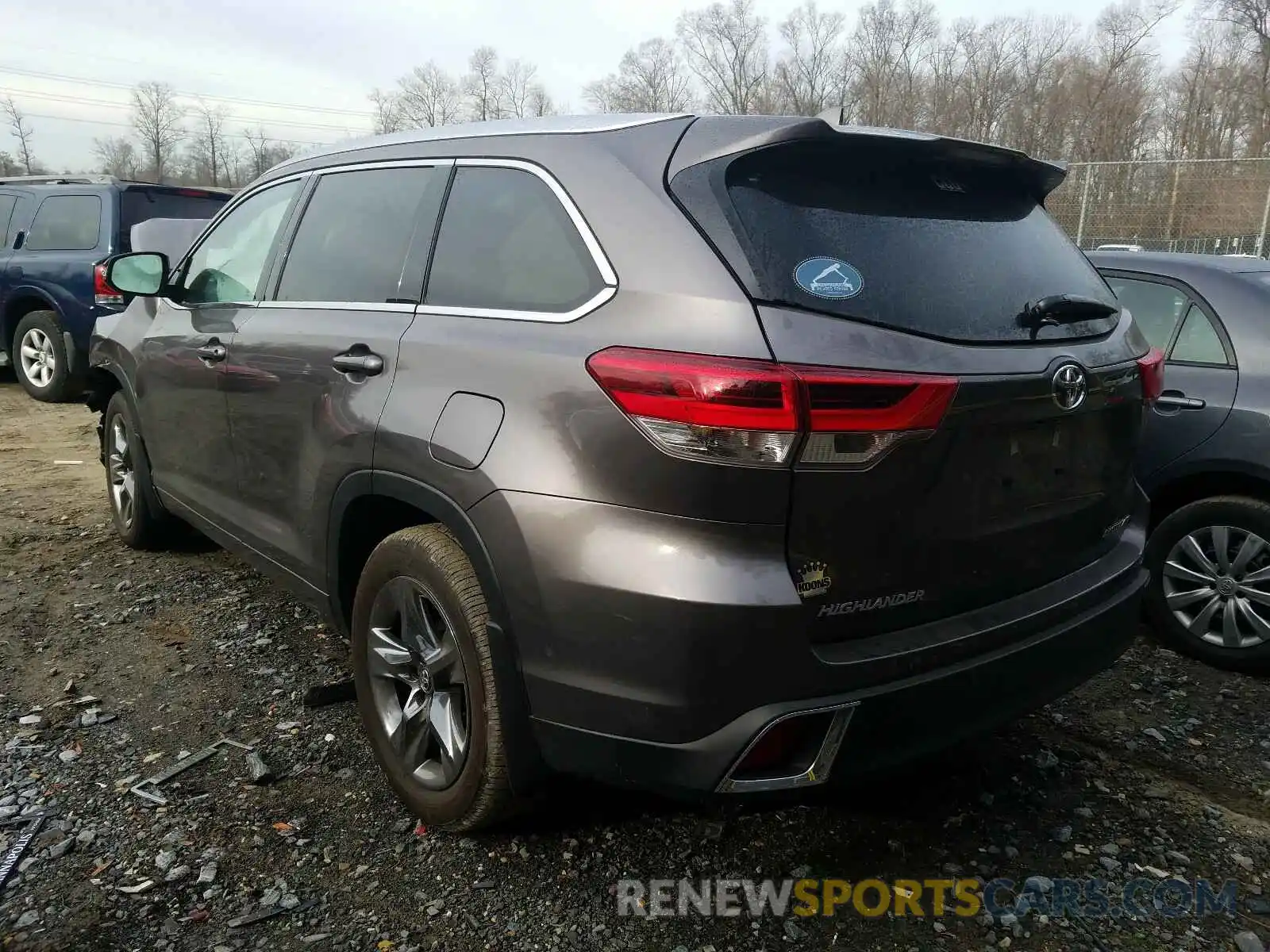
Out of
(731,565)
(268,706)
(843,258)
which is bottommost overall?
(268,706)

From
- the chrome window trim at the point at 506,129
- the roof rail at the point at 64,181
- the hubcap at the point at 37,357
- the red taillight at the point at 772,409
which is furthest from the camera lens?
the hubcap at the point at 37,357

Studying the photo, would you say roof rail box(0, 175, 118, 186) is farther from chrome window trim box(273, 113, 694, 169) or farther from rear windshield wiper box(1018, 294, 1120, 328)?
rear windshield wiper box(1018, 294, 1120, 328)

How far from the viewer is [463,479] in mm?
2215

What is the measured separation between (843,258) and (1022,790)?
Answer: 5.83 ft

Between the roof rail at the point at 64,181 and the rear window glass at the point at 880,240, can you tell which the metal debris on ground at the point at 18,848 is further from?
the roof rail at the point at 64,181

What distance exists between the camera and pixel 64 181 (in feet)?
30.4

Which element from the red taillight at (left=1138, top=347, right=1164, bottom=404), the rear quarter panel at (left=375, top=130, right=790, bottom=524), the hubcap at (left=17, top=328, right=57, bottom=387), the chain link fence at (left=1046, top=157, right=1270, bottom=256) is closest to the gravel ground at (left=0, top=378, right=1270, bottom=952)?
the rear quarter panel at (left=375, top=130, right=790, bottom=524)

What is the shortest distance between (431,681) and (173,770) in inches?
39.9

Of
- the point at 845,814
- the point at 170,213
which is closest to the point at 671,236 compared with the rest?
the point at 845,814

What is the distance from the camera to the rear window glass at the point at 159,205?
8.74 meters

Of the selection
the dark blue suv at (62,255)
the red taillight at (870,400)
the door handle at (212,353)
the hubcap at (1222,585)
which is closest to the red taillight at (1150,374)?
the red taillight at (870,400)

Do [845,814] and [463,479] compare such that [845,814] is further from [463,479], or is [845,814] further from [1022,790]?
[463,479]

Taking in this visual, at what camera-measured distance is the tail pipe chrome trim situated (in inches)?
75.5

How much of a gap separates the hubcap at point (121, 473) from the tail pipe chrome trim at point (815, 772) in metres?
3.79
